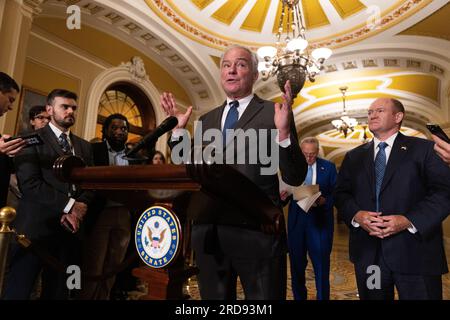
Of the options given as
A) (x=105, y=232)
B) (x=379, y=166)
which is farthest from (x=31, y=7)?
(x=379, y=166)

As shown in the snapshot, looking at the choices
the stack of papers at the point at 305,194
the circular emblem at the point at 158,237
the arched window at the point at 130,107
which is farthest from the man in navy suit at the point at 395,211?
the arched window at the point at 130,107

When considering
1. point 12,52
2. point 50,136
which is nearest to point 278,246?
point 50,136

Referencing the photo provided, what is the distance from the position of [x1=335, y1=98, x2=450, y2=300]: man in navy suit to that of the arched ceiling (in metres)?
4.41

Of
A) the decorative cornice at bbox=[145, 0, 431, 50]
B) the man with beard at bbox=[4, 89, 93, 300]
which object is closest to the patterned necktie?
the man with beard at bbox=[4, 89, 93, 300]

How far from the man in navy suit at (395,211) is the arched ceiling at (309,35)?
4.41 m

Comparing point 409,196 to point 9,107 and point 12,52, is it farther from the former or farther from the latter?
point 12,52

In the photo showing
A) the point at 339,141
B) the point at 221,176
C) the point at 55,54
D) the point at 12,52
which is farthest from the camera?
the point at 339,141

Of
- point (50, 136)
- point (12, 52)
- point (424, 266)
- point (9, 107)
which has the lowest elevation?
point (424, 266)

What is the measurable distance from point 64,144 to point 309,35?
5466 millimetres

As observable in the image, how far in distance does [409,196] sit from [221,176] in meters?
1.34

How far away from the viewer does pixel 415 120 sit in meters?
9.65

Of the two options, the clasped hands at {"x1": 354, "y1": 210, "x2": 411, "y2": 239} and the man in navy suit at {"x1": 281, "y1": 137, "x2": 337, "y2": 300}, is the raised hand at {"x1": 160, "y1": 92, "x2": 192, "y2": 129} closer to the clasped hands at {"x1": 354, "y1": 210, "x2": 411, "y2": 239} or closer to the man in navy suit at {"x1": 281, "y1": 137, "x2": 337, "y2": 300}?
the clasped hands at {"x1": 354, "y1": 210, "x2": 411, "y2": 239}

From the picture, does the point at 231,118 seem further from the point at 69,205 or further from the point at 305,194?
the point at 305,194

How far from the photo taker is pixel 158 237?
688 mm
